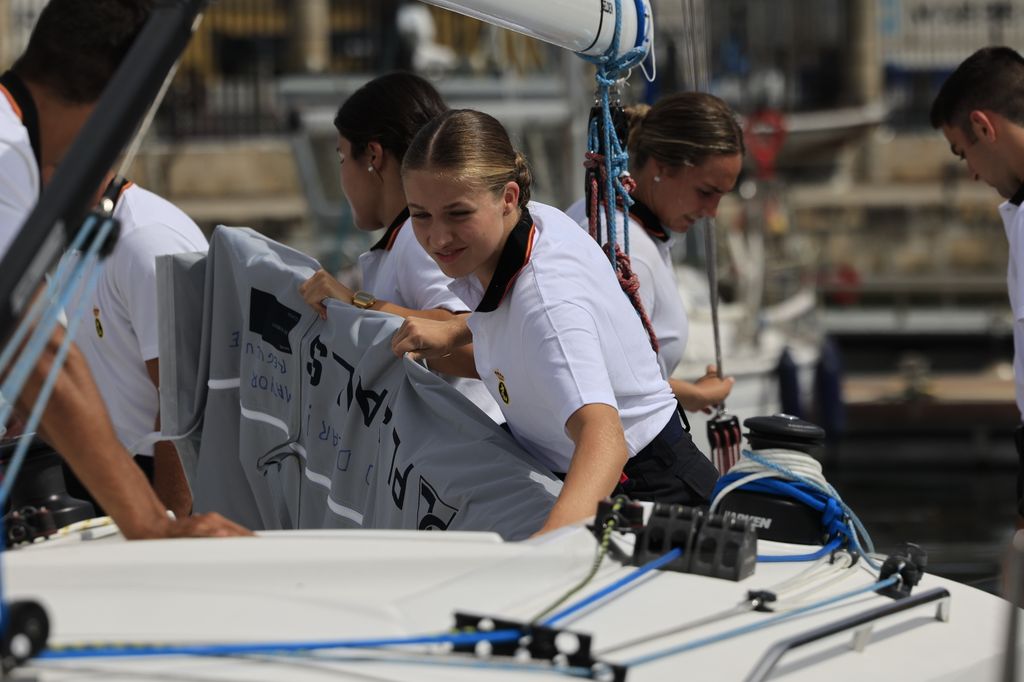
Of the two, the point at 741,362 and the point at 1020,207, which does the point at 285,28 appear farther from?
the point at 1020,207

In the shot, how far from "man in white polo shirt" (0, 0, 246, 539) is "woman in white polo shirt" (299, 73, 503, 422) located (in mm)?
831

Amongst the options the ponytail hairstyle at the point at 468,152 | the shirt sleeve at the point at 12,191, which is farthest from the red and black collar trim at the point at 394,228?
the shirt sleeve at the point at 12,191

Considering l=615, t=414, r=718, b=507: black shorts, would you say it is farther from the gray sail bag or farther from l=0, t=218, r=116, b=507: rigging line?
l=0, t=218, r=116, b=507: rigging line

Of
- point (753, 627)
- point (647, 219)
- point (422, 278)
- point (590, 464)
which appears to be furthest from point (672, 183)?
point (753, 627)

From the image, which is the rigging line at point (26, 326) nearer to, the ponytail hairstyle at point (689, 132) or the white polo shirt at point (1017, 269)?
the ponytail hairstyle at point (689, 132)

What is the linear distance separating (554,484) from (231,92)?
22.2m

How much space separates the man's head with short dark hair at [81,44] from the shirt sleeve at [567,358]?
0.84 meters

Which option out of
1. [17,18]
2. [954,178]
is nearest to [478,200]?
[17,18]

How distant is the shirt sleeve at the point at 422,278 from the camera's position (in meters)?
3.18

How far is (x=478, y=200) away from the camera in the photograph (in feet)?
8.21

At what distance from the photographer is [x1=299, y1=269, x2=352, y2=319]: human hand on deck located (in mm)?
3211

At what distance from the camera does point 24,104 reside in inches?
97.1

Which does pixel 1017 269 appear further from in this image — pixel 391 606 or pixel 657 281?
pixel 391 606

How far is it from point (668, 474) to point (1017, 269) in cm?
100
